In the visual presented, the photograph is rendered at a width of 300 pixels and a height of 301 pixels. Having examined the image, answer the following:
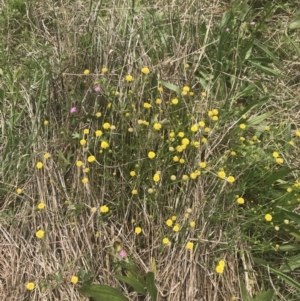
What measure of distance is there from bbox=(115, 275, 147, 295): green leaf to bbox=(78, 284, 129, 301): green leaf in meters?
0.04

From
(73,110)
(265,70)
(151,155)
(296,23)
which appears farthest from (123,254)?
(296,23)

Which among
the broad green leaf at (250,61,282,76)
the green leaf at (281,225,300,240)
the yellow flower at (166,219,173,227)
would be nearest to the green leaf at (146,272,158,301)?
the yellow flower at (166,219,173,227)

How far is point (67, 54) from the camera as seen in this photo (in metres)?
1.81

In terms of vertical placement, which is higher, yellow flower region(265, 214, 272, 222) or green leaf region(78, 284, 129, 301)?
yellow flower region(265, 214, 272, 222)

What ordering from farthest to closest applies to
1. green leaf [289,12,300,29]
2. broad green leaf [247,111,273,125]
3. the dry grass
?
green leaf [289,12,300,29] < broad green leaf [247,111,273,125] < the dry grass

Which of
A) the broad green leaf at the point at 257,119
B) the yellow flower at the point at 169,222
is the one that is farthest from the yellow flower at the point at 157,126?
the broad green leaf at the point at 257,119

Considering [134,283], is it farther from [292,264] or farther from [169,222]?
[292,264]

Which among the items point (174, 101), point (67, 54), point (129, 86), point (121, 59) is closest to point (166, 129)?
point (174, 101)

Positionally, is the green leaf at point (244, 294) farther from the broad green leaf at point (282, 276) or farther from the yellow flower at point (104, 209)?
the yellow flower at point (104, 209)

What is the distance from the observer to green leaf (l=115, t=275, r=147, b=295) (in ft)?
4.92

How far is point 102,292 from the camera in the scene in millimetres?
1491

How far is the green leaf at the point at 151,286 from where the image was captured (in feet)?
4.78

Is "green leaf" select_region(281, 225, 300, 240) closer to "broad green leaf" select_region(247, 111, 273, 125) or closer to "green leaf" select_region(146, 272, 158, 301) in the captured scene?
"broad green leaf" select_region(247, 111, 273, 125)

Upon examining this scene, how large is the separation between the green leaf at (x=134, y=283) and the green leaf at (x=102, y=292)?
4cm
